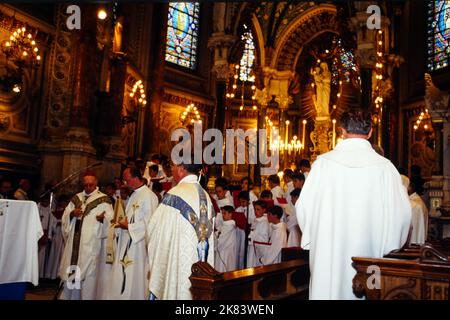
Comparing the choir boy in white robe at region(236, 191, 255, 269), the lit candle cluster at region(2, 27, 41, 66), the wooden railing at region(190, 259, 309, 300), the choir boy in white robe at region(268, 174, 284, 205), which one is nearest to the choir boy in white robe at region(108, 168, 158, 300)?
the wooden railing at region(190, 259, 309, 300)

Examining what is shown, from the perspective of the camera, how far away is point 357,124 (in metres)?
3.56

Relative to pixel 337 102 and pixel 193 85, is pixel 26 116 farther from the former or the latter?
pixel 337 102

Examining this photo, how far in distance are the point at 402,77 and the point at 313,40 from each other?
439 cm

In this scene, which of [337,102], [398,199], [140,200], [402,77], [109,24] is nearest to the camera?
[398,199]

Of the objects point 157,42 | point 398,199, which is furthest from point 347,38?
point 398,199

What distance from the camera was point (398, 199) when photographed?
3.42 metres

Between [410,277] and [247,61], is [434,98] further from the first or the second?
[247,61]

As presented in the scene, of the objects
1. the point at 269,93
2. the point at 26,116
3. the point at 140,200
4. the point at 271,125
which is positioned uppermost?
the point at 269,93

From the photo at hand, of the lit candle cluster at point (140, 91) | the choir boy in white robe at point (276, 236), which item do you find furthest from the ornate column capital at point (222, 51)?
the choir boy in white robe at point (276, 236)

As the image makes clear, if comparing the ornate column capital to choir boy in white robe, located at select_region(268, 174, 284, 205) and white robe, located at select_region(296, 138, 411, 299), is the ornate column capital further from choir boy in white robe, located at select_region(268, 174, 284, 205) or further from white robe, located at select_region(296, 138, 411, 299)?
white robe, located at select_region(296, 138, 411, 299)

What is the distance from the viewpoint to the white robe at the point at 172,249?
4.53m

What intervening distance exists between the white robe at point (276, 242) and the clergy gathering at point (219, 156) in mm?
25

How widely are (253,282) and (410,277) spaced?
1662mm
